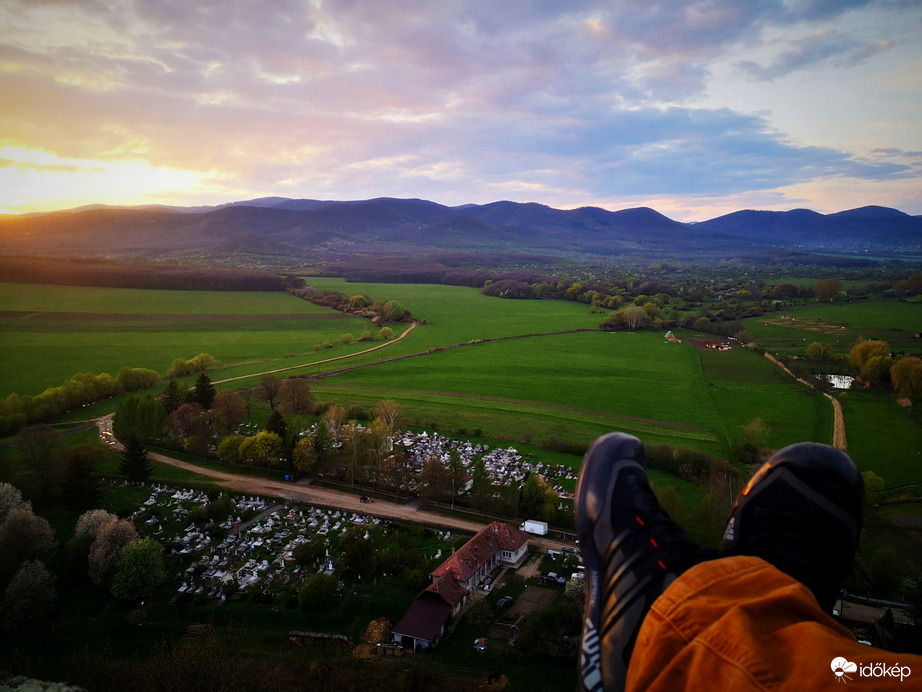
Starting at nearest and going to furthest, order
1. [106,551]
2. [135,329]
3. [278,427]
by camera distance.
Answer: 1. [106,551]
2. [278,427]
3. [135,329]

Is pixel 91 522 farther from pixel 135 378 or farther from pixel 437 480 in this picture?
pixel 135 378

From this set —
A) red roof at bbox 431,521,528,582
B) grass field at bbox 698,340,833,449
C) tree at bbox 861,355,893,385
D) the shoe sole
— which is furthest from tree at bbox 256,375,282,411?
tree at bbox 861,355,893,385

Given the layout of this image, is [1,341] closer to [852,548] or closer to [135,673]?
[135,673]

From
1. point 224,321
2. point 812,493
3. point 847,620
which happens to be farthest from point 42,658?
point 224,321

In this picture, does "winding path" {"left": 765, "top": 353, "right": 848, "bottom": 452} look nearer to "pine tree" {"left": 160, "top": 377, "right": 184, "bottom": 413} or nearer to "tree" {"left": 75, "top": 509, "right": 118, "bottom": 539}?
"tree" {"left": 75, "top": 509, "right": 118, "bottom": 539}

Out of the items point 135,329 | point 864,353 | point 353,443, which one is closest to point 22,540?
point 353,443

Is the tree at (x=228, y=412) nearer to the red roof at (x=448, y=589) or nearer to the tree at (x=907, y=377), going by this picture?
the red roof at (x=448, y=589)
